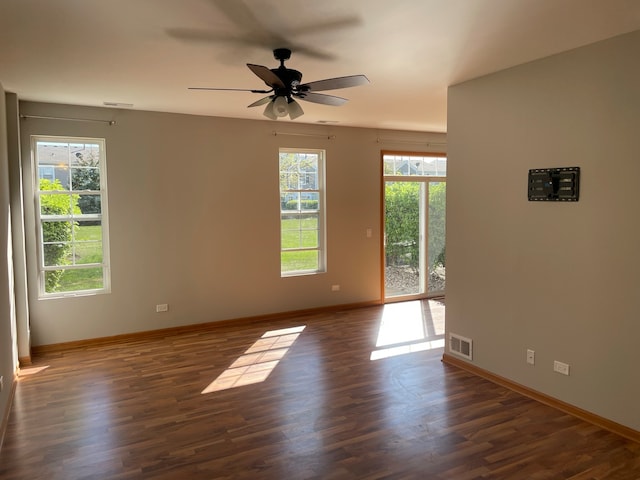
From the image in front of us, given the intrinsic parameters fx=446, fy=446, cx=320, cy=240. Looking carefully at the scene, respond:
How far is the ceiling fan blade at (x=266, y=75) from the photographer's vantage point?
8.51 feet

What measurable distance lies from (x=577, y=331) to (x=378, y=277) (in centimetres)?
368

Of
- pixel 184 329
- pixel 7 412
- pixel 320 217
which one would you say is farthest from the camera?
pixel 320 217

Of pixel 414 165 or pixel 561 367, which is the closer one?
pixel 561 367

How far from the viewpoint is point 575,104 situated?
10.4 ft

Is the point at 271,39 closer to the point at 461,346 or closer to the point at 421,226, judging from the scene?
the point at 461,346

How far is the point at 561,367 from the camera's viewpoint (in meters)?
3.33

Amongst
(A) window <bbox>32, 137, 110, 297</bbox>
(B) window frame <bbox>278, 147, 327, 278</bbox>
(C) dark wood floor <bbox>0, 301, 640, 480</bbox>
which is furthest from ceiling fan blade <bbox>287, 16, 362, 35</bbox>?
(B) window frame <bbox>278, 147, 327, 278</bbox>

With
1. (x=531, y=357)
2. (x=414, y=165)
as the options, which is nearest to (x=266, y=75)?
(x=531, y=357)

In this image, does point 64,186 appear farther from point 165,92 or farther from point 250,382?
point 250,382

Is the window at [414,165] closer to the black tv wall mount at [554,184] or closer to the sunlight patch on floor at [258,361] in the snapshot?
the sunlight patch on floor at [258,361]

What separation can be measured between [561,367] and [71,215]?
4947 millimetres

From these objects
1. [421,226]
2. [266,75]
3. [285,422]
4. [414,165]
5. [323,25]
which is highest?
[323,25]

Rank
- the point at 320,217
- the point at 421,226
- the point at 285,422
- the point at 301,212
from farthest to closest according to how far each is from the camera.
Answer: the point at 421,226
the point at 320,217
the point at 301,212
the point at 285,422

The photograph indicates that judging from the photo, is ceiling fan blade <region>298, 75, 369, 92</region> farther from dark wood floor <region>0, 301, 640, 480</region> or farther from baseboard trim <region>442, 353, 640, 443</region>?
baseboard trim <region>442, 353, 640, 443</region>
